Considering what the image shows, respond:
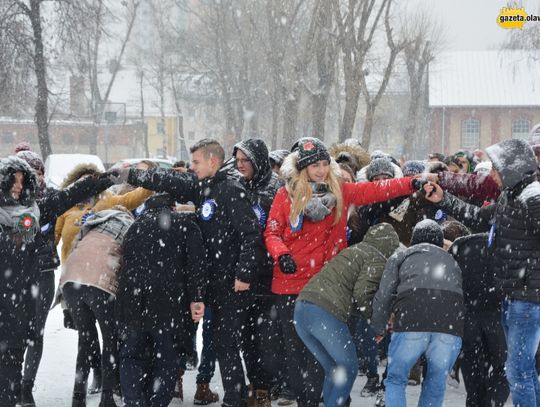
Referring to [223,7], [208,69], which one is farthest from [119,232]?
[208,69]

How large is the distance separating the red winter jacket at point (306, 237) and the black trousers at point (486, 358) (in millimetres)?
1086

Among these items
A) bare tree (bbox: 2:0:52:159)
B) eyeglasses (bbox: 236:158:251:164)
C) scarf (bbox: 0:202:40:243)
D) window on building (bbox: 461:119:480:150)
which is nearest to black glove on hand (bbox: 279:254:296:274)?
eyeglasses (bbox: 236:158:251:164)

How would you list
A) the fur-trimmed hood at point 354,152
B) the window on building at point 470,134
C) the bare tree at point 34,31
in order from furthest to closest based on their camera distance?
the window on building at point 470,134, the bare tree at point 34,31, the fur-trimmed hood at point 354,152

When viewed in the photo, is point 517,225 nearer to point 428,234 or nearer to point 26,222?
point 428,234

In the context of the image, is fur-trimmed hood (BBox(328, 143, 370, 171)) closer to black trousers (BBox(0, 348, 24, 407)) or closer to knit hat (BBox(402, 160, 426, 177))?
knit hat (BBox(402, 160, 426, 177))

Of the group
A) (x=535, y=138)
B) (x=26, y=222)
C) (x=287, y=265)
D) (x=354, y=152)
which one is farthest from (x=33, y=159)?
(x=535, y=138)

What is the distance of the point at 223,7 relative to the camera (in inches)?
1478

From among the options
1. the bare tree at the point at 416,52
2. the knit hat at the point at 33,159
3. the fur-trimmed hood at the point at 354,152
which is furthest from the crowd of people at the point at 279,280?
the bare tree at the point at 416,52

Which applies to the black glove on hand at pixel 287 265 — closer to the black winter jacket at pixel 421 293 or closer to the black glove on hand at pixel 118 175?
the black winter jacket at pixel 421 293

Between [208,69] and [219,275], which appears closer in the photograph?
[219,275]

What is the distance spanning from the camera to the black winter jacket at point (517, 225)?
5.40 m

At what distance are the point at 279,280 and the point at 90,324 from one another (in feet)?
5.04

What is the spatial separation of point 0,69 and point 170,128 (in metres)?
69.5

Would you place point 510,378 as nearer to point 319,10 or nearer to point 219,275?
point 219,275
